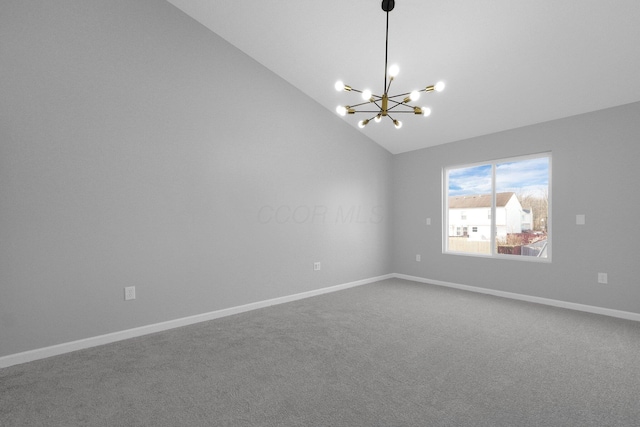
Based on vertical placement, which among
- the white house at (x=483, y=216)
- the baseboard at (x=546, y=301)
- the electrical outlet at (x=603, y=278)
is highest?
the white house at (x=483, y=216)

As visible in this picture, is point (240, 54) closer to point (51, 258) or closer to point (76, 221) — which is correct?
point (76, 221)

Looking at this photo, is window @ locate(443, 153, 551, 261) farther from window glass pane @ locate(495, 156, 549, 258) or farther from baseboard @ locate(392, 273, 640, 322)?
baseboard @ locate(392, 273, 640, 322)

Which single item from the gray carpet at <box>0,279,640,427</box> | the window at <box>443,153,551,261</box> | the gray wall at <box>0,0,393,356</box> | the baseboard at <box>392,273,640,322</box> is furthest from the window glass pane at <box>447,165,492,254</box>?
the gray wall at <box>0,0,393,356</box>

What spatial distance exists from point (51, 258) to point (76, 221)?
0.36 meters

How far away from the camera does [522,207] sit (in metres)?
4.34

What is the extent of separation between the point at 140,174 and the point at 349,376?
271cm

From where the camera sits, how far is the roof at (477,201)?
4.55 meters

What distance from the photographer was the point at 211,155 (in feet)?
11.6

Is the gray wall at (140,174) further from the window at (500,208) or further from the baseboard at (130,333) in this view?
the window at (500,208)

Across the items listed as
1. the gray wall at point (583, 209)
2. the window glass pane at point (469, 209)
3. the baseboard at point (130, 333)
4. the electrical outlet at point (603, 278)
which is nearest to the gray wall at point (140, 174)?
the baseboard at point (130, 333)

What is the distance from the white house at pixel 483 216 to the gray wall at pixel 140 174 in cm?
232

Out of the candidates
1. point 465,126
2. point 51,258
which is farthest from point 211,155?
point 465,126

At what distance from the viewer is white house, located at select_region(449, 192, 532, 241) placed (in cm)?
441

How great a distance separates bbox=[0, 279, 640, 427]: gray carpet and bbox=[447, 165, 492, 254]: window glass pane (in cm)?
159
